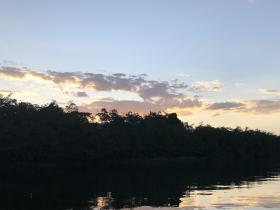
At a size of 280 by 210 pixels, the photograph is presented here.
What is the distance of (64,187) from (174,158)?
312 ft

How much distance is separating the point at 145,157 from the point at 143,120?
2189 centimetres

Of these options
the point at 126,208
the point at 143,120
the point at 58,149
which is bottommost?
the point at 126,208

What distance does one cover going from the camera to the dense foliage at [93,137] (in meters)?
94.0

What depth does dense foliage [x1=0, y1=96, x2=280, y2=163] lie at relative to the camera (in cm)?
9400

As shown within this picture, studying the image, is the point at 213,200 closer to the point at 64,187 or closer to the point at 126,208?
the point at 126,208

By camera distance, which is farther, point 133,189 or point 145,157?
point 145,157

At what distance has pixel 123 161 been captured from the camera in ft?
397

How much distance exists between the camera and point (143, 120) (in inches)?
5940

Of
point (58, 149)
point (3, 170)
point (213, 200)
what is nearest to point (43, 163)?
point (58, 149)

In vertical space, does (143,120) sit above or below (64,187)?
above

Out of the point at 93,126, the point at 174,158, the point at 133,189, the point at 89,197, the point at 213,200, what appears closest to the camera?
the point at 213,200

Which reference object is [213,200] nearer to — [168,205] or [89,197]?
[168,205]

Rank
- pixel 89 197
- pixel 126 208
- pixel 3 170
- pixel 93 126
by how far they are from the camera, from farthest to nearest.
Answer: pixel 93 126 < pixel 3 170 < pixel 89 197 < pixel 126 208

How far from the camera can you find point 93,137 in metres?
109
